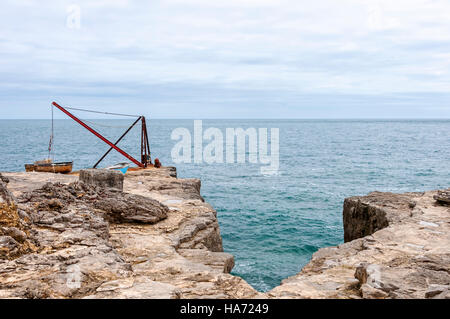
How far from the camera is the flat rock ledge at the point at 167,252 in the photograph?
6410 mm

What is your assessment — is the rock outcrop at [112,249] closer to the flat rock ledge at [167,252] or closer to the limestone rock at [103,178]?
the flat rock ledge at [167,252]

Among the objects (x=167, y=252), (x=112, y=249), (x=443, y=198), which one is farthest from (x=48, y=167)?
(x=443, y=198)

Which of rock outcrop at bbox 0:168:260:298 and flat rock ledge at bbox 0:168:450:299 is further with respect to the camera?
flat rock ledge at bbox 0:168:450:299

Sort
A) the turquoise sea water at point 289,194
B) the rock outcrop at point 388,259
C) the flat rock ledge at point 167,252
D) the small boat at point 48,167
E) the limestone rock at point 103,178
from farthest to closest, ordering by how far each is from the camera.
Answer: the small boat at point 48,167, the turquoise sea water at point 289,194, the limestone rock at point 103,178, the rock outcrop at point 388,259, the flat rock ledge at point 167,252

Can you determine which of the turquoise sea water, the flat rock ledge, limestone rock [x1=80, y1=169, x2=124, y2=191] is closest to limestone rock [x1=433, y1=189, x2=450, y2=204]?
the flat rock ledge

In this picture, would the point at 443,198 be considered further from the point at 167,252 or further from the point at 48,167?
the point at 48,167

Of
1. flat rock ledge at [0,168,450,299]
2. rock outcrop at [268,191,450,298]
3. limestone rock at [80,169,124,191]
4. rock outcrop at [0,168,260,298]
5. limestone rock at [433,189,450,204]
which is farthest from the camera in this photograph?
limestone rock at [80,169,124,191]

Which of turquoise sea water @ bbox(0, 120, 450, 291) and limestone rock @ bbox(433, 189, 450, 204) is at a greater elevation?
limestone rock @ bbox(433, 189, 450, 204)

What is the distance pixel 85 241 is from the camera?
853cm

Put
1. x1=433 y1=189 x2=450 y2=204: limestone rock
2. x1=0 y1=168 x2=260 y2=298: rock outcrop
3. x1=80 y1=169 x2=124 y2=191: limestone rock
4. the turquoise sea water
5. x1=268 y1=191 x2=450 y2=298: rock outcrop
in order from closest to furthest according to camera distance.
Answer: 1. x1=0 y1=168 x2=260 y2=298: rock outcrop
2. x1=268 y1=191 x2=450 y2=298: rock outcrop
3. x1=433 y1=189 x2=450 y2=204: limestone rock
4. x1=80 y1=169 x2=124 y2=191: limestone rock
5. the turquoise sea water

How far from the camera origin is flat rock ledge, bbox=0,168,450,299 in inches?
252

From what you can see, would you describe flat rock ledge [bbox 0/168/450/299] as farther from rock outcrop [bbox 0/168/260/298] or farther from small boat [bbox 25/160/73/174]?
small boat [bbox 25/160/73/174]

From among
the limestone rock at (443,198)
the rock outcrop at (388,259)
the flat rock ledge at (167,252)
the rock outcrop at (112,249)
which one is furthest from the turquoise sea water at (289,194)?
the limestone rock at (443,198)

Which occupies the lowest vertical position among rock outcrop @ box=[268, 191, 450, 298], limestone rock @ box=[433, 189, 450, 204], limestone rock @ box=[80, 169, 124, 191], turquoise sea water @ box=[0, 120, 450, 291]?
turquoise sea water @ box=[0, 120, 450, 291]
